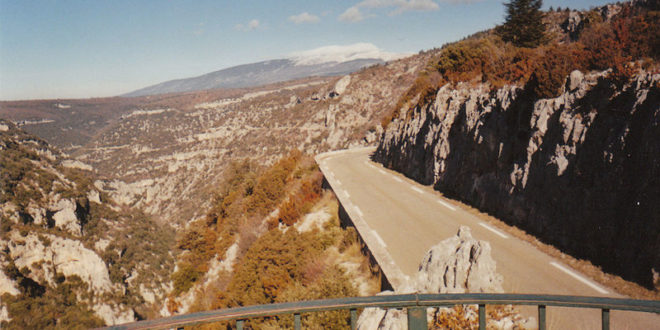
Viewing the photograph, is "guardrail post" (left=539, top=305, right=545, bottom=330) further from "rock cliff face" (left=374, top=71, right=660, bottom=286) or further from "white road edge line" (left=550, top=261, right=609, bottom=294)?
"rock cliff face" (left=374, top=71, right=660, bottom=286)

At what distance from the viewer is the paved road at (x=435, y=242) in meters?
5.43

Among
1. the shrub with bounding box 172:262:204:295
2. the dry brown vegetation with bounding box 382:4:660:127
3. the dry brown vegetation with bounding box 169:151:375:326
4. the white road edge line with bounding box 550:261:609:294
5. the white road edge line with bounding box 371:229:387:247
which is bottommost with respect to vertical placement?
the shrub with bounding box 172:262:204:295

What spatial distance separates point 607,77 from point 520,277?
5526 mm

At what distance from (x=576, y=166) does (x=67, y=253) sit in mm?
66791

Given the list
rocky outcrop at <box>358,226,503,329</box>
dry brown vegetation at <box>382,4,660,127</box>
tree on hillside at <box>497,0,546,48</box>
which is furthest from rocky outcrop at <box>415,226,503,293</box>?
tree on hillside at <box>497,0,546,48</box>

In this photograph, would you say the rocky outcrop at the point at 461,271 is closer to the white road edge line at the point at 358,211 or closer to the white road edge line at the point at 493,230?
the white road edge line at the point at 493,230

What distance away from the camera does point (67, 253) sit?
52.1 m

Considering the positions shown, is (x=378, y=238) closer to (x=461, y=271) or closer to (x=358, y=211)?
(x=358, y=211)

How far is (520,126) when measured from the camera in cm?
1084

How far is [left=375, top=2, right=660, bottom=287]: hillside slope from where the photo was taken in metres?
6.51

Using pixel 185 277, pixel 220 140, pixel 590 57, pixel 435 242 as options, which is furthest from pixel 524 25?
pixel 220 140

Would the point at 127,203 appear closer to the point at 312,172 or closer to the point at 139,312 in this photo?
the point at 139,312

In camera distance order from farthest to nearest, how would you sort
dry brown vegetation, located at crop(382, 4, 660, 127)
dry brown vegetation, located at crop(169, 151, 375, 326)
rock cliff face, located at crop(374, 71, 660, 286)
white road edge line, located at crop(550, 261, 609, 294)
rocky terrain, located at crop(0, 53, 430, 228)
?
1. rocky terrain, located at crop(0, 53, 430, 228)
2. dry brown vegetation, located at crop(169, 151, 375, 326)
3. dry brown vegetation, located at crop(382, 4, 660, 127)
4. rock cliff face, located at crop(374, 71, 660, 286)
5. white road edge line, located at crop(550, 261, 609, 294)

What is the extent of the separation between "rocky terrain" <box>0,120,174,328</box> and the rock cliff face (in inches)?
1950
